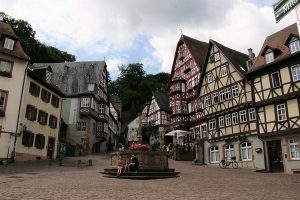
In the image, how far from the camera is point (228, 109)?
34.2 m

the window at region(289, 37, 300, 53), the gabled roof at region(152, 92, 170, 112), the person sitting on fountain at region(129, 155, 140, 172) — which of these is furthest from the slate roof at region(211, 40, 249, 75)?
the gabled roof at region(152, 92, 170, 112)

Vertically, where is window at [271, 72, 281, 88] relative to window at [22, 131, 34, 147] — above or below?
above

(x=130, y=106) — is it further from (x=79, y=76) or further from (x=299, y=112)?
(x=299, y=112)

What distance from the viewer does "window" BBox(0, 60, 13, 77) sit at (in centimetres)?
2955

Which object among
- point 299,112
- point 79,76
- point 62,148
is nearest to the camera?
point 299,112

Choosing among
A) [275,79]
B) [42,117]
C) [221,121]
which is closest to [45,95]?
[42,117]

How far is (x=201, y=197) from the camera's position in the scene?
11758 millimetres

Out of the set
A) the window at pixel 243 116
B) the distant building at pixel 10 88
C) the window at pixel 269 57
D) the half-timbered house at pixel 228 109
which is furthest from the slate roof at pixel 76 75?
the window at pixel 269 57

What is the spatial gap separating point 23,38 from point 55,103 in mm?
31688

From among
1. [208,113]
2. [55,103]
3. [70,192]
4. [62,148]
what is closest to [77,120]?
[62,148]

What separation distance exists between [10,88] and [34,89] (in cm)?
393

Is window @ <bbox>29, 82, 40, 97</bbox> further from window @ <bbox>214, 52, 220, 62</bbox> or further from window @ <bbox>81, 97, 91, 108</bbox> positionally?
window @ <bbox>214, 52, 220, 62</bbox>

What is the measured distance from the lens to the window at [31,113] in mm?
32125

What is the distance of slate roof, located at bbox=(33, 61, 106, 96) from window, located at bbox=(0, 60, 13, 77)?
67.4ft
